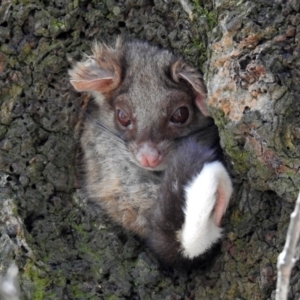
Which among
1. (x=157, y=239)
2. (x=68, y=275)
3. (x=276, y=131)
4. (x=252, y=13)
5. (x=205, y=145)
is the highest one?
(x=252, y=13)

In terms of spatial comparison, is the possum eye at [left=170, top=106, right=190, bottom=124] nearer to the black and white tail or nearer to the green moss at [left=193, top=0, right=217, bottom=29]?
the black and white tail

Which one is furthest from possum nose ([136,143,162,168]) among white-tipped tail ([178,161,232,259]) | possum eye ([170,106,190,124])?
white-tipped tail ([178,161,232,259])

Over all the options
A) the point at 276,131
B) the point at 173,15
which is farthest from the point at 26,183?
the point at 276,131

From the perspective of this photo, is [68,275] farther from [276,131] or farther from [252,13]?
[252,13]

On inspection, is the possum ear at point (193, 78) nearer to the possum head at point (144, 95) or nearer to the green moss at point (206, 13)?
the possum head at point (144, 95)

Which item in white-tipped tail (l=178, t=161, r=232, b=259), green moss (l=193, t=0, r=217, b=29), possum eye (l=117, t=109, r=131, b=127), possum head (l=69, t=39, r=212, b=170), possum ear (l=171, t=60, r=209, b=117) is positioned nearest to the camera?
white-tipped tail (l=178, t=161, r=232, b=259)

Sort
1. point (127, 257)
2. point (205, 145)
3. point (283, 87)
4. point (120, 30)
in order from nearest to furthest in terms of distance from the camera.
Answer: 1. point (283, 87)
2. point (205, 145)
3. point (127, 257)
4. point (120, 30)
